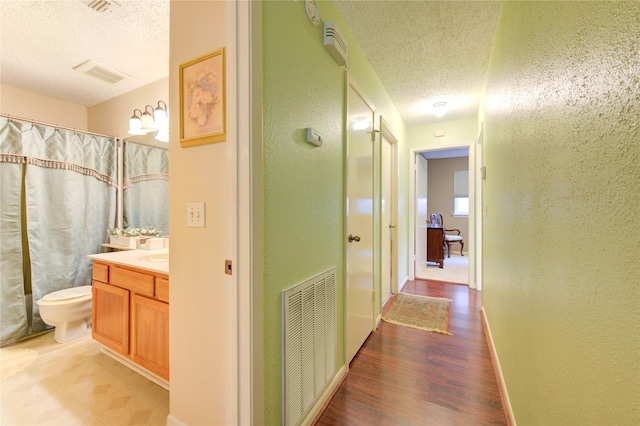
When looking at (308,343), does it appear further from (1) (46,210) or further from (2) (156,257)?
(1) (46,210)

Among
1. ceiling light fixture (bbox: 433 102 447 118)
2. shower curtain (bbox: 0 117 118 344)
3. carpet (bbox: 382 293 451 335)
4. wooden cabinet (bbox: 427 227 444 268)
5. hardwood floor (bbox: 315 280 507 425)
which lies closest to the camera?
hardwood floor (bbox: 315 280 507 425)

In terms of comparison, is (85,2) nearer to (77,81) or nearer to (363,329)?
(77,81)

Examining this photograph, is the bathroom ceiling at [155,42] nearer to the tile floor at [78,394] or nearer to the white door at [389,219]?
the white door at [389,219]

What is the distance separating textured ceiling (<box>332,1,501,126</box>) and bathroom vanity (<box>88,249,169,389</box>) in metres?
2.22

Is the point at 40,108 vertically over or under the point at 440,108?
under

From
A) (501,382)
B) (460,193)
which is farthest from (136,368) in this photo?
(460,193)

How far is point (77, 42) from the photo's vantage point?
7.15 ft

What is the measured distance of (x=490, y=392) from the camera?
65.9 inches

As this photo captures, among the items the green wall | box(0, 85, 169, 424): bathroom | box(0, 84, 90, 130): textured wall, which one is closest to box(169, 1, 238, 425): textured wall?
the green wall

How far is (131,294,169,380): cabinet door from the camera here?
5.22ft

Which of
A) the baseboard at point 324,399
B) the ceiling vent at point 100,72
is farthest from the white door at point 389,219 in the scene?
the ceiling vent at point 100,72

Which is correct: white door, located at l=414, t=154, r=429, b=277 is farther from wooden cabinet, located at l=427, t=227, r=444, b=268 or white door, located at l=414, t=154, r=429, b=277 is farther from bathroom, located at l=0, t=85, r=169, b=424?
bathroom, located at l=0, t=85, r=169, b=424

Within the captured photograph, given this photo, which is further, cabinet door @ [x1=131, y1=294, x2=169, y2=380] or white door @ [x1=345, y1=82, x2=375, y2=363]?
white door @ [x1=345, y1=82, x2=375, y2=363]

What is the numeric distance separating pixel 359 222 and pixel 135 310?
1698 mm
